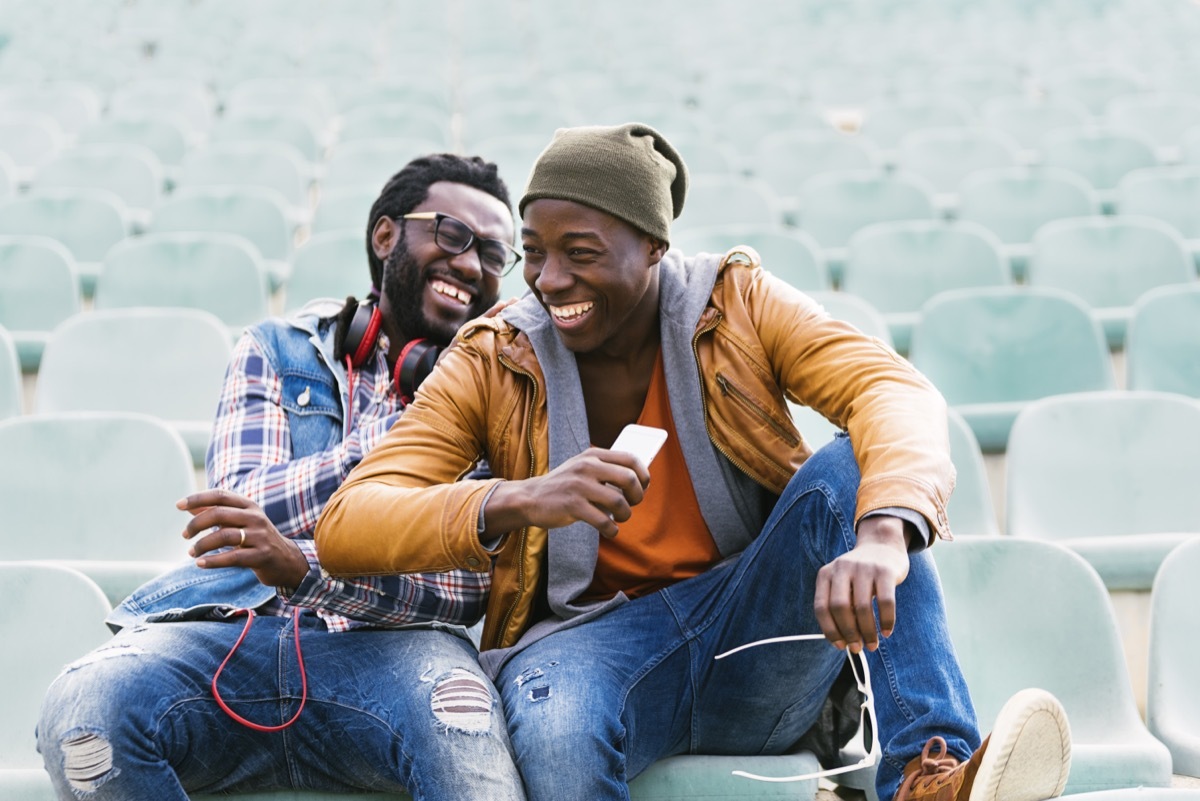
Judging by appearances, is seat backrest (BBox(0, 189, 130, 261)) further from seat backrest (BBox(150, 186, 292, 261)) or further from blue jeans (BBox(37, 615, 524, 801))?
blue jeans (BBox(37, 615, 524, 801))

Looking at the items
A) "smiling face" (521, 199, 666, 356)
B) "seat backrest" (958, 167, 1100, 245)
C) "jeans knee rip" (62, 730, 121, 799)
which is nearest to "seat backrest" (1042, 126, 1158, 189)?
"seat backrest" (958, 167, 1100, 245)

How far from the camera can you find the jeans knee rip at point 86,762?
1.43 meters

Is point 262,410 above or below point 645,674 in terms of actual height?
above

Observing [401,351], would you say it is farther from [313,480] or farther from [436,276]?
[313,480]

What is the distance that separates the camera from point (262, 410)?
74.8 inches

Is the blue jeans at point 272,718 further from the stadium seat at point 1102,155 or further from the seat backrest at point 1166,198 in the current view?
the stadium seat at point 1102,155

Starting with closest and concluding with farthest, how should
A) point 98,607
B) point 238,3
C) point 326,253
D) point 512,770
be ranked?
point 512,770 → point 98,607 → point 326,253 → point 238,3

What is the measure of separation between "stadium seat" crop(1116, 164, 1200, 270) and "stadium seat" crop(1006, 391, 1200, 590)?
198 cm

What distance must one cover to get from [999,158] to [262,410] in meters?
3.79

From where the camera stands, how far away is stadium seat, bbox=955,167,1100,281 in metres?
4.25

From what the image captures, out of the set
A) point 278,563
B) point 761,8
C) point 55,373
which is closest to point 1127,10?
point 761,8

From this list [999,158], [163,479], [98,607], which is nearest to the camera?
[98,607]

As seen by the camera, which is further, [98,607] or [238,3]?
[238,3]

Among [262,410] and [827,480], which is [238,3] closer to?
[262,410]
